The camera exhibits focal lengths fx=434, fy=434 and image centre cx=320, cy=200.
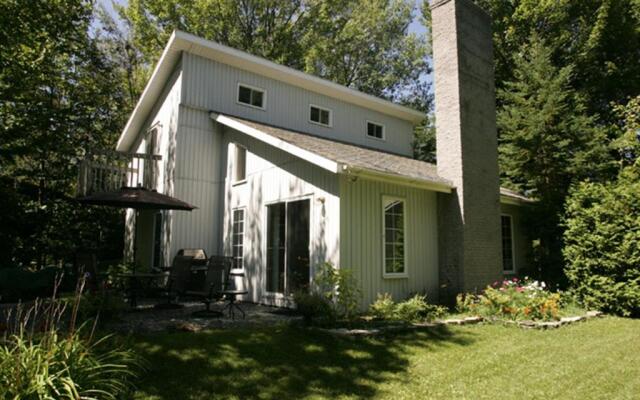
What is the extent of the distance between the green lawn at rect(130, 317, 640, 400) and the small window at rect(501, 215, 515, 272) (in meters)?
5.50

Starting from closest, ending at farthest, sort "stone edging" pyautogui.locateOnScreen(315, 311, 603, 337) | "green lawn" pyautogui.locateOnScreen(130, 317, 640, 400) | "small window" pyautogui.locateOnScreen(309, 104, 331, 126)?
"green lawn" pyautogui.locateOnScreen(130, 317, 640, 400), "stone edging" pyautogui.locateOnScreen(315, 311, 603, 337), "small window" pyautogui.locateOnScreen(309, 104, 331, 126)

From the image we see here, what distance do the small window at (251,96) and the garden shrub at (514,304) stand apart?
8.14 metres

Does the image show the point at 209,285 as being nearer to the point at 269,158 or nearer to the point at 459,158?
the point at 269,158

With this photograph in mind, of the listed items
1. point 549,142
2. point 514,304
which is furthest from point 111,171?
point 549,142

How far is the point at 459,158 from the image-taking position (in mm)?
9758

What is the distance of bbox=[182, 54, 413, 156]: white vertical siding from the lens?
→ 40.1 feet

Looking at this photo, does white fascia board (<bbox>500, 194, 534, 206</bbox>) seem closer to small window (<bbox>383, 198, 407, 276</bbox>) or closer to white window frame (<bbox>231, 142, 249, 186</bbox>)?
small window (<bbox>383, 198, 407, 276</bbox>)

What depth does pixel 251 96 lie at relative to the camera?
1323 cm

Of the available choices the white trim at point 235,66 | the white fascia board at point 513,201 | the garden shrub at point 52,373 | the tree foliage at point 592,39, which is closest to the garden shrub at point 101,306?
the garden shrub at point 52,373

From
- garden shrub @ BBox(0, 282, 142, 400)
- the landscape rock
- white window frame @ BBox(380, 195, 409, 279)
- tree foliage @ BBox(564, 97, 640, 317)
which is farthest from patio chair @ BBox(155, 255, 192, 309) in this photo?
tree foliage @ BBox(564, 97, 640, 317)

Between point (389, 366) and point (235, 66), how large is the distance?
33.4 ft

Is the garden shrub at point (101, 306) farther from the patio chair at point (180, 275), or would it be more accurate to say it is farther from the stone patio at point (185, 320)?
the patio chair at point (180, 275)

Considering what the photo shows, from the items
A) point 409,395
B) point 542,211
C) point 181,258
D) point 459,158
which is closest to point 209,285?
point 181,258

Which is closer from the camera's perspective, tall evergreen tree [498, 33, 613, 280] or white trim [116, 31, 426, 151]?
white trim [116, 31, 426, 151]
